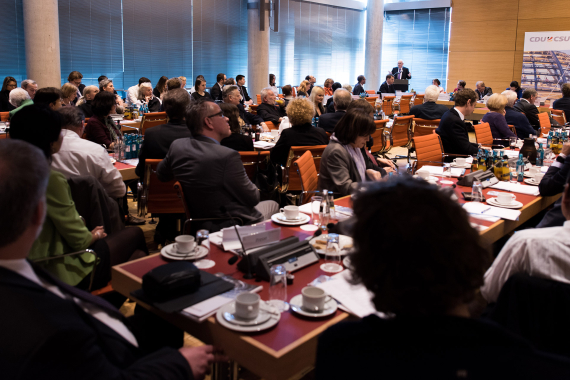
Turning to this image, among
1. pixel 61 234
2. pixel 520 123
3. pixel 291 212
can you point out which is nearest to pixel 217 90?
pixel 520 123

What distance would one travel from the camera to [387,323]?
987mm

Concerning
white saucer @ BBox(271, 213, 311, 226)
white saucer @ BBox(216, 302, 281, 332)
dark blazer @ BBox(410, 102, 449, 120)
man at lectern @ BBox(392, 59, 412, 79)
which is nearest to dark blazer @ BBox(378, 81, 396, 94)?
man at lectern @ BBox(392, 59, 412, 79)

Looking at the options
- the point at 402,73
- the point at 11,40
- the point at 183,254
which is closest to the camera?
the point at 183,254

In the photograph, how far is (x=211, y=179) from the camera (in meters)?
2.94

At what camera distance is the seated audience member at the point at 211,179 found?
9.62 ft

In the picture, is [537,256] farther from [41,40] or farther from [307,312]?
[41,40]

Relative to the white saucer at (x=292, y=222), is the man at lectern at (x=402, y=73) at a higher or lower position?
higher

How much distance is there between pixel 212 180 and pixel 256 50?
1152 cm

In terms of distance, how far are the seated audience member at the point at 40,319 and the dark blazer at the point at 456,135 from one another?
4.67 metres

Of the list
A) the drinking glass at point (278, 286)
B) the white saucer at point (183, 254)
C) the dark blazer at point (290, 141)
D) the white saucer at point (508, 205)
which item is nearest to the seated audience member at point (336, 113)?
the dark blazer at point (290, 141)

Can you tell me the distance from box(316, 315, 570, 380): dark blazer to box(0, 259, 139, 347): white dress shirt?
73cm

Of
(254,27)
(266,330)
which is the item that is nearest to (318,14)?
(254,27)

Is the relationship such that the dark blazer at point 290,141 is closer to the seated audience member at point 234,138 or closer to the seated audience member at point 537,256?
the seated audience member at point 234,138

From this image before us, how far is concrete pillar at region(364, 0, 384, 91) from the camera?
16.9 m
